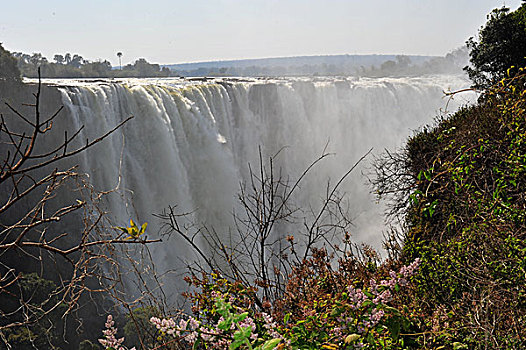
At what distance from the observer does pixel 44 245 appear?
1167mm

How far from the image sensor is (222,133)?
1612 centimetres

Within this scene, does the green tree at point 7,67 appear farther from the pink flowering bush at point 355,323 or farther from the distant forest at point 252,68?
the pink flowering bush at point 355,323

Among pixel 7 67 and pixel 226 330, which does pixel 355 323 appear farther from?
pixel 7 67

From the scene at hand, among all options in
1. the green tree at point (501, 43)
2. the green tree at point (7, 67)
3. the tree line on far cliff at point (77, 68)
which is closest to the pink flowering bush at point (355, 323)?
the green tree at point (501, 43)

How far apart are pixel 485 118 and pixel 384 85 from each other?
60.5 ft

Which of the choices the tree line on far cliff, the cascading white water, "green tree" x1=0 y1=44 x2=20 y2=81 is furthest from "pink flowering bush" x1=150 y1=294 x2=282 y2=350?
the tree line on far cliff

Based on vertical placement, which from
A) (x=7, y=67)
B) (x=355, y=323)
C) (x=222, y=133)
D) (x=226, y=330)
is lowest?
(x=222, y=133)

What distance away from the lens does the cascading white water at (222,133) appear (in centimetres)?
1268

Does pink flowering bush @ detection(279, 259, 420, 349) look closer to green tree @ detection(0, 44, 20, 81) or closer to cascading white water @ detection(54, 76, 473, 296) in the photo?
cascading white water @ detection(54, 76, 473, 296)

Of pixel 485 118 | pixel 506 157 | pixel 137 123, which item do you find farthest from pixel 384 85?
pixel 506 157

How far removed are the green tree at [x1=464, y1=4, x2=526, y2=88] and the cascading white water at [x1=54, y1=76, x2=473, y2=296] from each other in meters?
2.26

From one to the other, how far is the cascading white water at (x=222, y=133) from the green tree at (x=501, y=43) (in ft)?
7.42

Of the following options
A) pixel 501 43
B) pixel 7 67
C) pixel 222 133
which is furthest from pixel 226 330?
pixel 222 133

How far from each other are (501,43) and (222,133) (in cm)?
862
